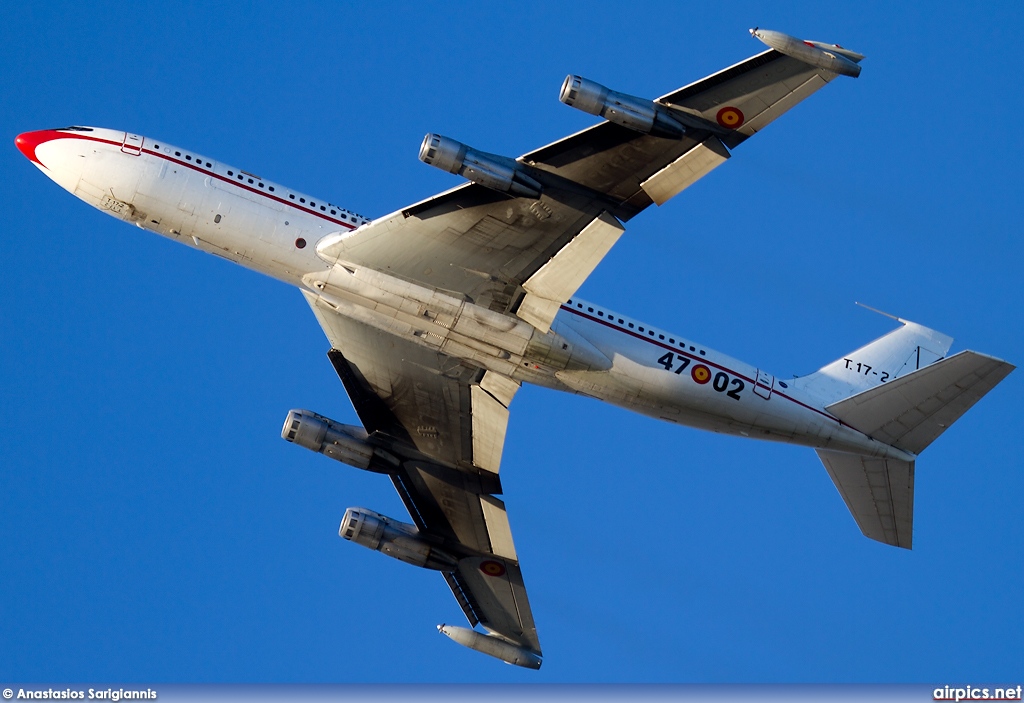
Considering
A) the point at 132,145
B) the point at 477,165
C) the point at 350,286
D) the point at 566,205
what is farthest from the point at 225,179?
the point at 566,205

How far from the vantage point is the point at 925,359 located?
51.6m

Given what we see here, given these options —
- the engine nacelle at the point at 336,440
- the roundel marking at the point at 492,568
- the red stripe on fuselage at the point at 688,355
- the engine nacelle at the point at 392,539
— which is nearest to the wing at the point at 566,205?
the red stripe on fuselage at the point at 688,355

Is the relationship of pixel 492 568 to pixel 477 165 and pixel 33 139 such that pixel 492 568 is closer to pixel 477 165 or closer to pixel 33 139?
pixel 477 165

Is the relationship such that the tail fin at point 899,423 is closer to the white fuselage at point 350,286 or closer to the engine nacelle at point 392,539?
the white fuselage at point 350,286

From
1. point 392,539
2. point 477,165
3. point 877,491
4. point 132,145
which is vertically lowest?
point 392,539

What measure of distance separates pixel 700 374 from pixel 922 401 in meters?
8.42

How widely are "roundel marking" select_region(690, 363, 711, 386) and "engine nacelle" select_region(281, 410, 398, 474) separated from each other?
46.4 ft

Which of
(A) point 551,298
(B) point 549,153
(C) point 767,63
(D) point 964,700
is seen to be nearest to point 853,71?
(C) point 767,63

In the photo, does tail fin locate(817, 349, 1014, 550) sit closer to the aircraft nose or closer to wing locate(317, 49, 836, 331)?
wing locate(317, 49, 836, 331)

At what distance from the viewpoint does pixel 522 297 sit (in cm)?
4512

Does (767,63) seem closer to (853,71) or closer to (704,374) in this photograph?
(853,71)

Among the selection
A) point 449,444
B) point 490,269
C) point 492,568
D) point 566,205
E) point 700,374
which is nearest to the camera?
point 566,205

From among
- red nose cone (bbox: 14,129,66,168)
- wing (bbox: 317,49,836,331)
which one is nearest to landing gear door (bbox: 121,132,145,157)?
red nose cone (bbox: 14,129,66,168)

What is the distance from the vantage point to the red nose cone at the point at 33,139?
4559cm
